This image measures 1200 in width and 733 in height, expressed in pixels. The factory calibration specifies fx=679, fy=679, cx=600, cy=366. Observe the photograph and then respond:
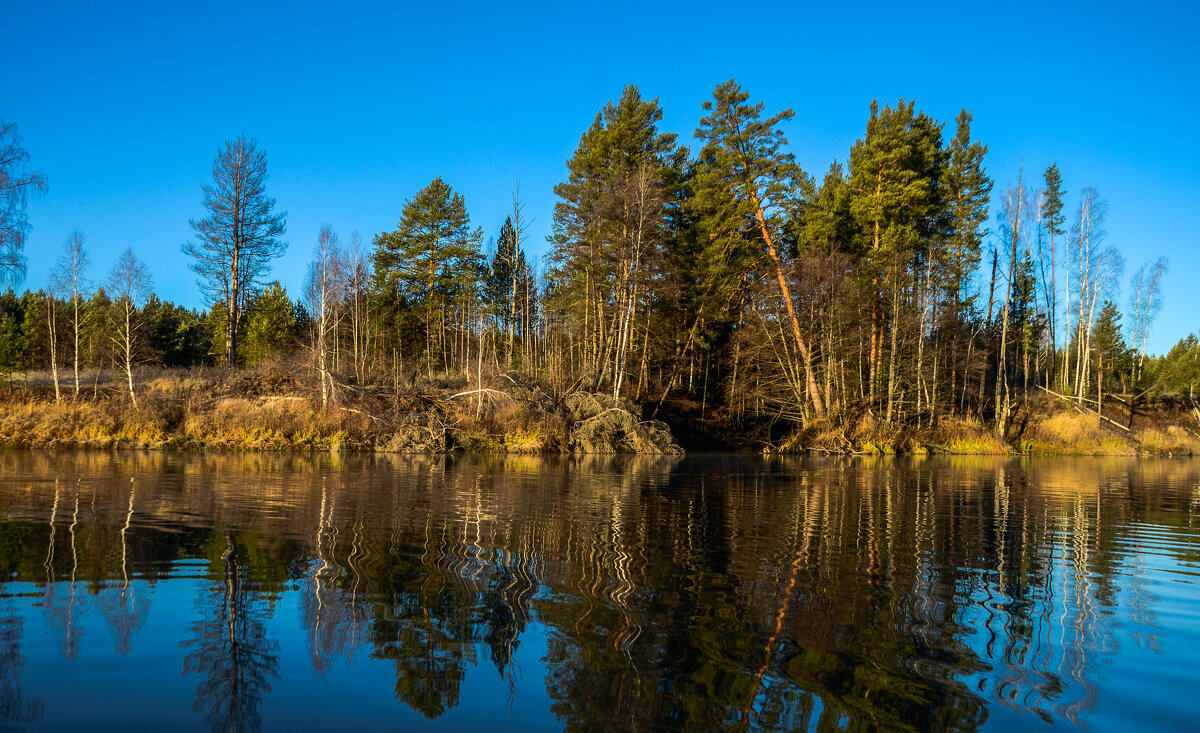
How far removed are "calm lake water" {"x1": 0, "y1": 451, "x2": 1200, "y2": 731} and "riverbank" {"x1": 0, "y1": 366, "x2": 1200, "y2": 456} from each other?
17.0 meters

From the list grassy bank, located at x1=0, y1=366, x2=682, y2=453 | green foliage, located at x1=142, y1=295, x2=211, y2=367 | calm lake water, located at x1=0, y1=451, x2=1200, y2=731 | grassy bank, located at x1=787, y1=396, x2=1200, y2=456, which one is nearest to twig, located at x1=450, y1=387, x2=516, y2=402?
grassy bank, located at x1=0, y1=366, x2=682, y2=453

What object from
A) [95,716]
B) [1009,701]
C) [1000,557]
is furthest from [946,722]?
[1000,557]

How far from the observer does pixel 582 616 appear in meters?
6.03

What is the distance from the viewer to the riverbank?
94.1 ft

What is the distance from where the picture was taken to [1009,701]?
4453 mm

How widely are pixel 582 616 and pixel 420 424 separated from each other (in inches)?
1020

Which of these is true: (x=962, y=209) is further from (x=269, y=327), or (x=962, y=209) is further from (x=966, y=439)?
(x=269, y=327)

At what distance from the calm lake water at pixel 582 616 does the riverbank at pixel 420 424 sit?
16967mm

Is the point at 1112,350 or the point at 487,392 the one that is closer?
the point at 487,392

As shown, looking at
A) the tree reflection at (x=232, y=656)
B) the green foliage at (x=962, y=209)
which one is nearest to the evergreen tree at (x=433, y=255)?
the green foliage at (x=962, y=209)

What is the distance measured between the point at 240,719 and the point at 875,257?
3812 cm

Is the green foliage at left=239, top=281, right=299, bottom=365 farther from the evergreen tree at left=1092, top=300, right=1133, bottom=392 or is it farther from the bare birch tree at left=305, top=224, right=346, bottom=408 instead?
the evergreen tree at left=1092, top=300, right=1133, bottom=392

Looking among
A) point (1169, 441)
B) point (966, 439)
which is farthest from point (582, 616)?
point (1169, 441)

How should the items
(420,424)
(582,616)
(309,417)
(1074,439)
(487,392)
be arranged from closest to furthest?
(582,616) < (309,417) < (420,424) < (487,392) < (1074,439)
